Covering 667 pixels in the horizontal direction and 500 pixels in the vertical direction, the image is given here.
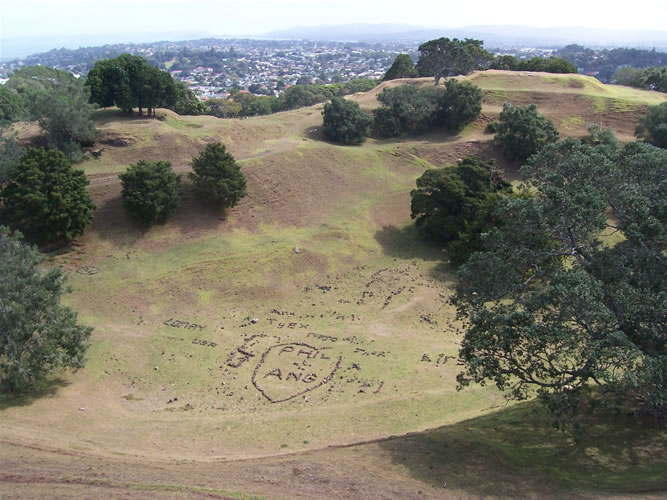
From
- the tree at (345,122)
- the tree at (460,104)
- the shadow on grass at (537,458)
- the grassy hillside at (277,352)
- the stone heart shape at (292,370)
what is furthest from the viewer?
the tree at (460,104)

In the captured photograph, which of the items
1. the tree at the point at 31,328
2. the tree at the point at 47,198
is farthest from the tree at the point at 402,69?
the tree at the point at 31,328

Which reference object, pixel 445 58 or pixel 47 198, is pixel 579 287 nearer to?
pixel 47 198

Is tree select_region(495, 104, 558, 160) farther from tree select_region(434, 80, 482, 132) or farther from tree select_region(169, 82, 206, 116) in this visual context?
tree select_region(169, 82, 206, 116)

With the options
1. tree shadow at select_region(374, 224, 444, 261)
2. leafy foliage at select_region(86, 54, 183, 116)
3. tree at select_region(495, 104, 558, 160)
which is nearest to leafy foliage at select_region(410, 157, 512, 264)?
tree shadow at select_region(374, 224, 444, 261)

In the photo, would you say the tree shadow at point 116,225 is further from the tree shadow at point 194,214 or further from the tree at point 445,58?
the tree at point 445,58

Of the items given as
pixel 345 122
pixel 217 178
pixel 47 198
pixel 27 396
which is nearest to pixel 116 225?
pixel 47 198
